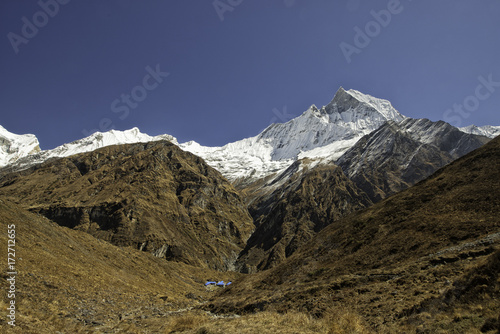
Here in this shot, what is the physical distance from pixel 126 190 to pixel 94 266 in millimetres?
76349

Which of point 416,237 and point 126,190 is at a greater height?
point 126,190

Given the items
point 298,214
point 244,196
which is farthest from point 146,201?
point 244,196

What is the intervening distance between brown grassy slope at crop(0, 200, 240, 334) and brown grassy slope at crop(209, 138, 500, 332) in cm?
1037

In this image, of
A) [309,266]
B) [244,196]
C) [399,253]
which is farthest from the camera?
[244,196]

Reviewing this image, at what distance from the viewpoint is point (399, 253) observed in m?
26.3

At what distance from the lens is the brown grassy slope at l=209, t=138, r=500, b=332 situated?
18375 mm

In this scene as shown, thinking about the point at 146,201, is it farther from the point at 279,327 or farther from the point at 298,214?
the point at 279,327

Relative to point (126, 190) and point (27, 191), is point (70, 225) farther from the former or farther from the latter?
point (27, 191)

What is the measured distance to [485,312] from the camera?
38.6 feet

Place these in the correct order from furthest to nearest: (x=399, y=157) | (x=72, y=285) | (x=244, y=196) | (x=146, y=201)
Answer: (x=244, y=196) → (x=399, y=157) → (x=146, y=201) → (x=72, y=285)

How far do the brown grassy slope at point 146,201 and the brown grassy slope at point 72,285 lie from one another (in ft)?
153

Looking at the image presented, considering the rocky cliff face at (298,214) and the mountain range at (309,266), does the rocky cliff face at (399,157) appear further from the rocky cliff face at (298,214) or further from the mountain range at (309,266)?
the mountain range at (309,266)

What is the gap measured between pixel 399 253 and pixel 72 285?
30.2 metres

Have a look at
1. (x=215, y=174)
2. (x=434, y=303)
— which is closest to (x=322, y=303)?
(x=434, y=303)
